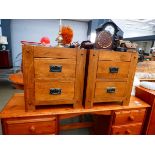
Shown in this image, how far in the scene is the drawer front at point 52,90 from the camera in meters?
1.04

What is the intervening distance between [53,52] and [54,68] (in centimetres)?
13

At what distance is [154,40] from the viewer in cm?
584

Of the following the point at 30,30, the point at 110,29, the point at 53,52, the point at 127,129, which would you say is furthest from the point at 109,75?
the point at 30,30

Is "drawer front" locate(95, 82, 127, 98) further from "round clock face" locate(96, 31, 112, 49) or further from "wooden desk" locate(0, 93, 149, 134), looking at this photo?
"round clock face" locate(96, 31, 112, 49)

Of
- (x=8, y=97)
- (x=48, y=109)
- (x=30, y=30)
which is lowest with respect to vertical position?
(x=8, y=97)

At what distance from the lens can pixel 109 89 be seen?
48.1 inches

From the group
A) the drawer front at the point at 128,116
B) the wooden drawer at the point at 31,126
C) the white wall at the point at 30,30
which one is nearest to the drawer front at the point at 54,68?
the wooden drawer at the point at 31,126

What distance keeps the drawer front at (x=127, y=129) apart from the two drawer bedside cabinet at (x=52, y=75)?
0.59 metres

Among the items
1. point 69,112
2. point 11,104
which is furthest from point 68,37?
point 11,104

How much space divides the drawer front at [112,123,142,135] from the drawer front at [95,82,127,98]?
1.20ft

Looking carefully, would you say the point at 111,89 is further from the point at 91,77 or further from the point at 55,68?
the point at 55,68

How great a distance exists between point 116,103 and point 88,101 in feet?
1.19

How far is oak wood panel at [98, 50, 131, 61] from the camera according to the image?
1118 mm
